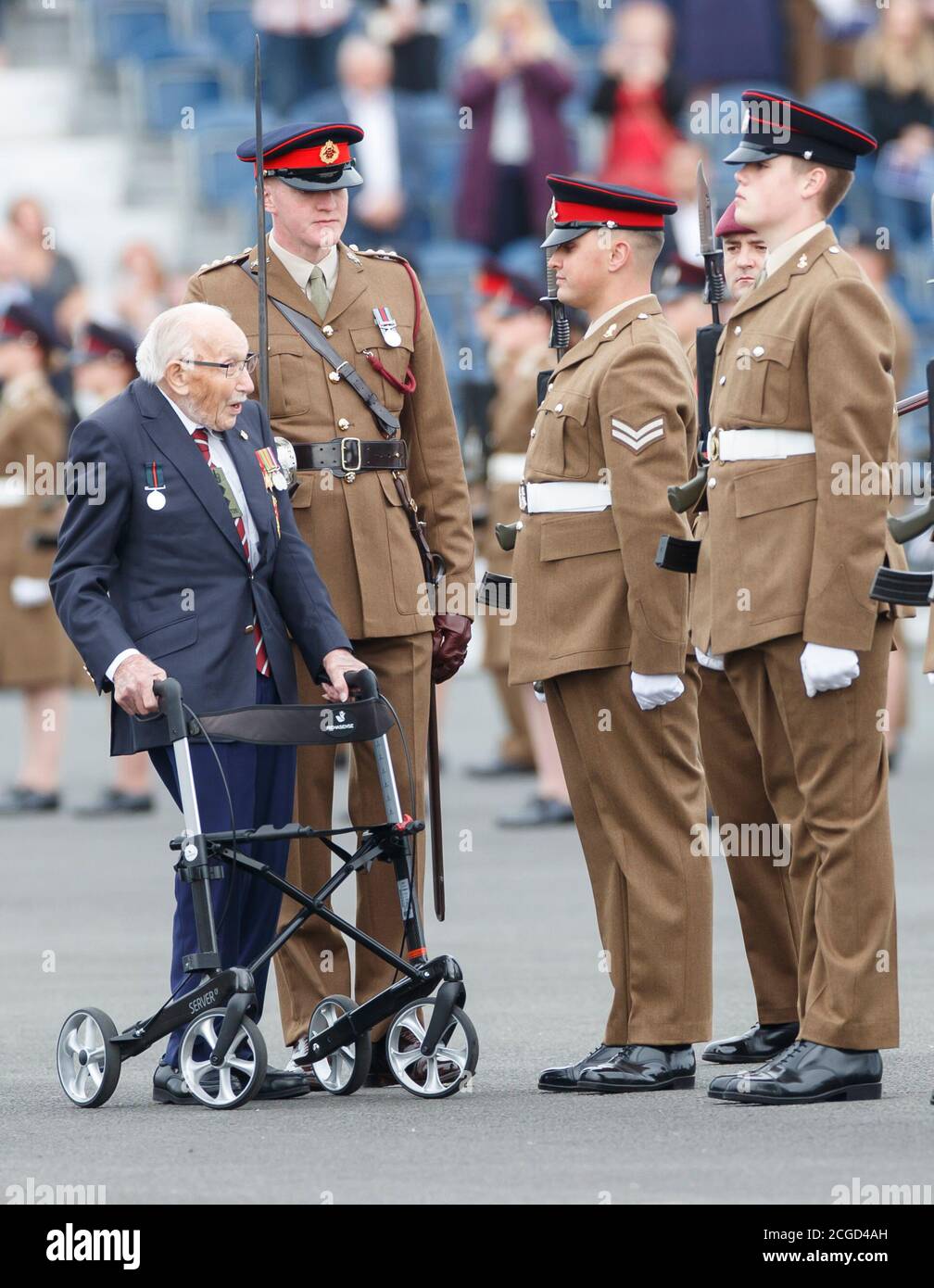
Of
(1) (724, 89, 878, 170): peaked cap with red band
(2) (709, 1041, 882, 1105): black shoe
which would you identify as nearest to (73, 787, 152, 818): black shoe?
(2) (709, 1041, 882, 1105): black shoe

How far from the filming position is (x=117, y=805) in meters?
11.9

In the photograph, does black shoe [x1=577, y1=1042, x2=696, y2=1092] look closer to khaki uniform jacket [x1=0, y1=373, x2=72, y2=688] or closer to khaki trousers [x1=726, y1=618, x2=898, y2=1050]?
khaki trousers [x1=726, y1=618, x2=898, y2=1050]

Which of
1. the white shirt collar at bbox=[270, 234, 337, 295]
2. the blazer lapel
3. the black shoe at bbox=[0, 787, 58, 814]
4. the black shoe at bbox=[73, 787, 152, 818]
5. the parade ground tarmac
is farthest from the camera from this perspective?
the black shoe at bbox=[0, 787, 58, 814]

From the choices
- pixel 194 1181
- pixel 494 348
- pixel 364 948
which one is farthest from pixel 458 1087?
pixel 494 348

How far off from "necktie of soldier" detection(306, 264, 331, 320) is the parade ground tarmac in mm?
1339

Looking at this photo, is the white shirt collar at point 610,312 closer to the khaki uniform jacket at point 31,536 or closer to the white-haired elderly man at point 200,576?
the white-haired elderly man at point 200,576

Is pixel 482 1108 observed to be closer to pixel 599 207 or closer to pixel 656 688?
pixel 656 688

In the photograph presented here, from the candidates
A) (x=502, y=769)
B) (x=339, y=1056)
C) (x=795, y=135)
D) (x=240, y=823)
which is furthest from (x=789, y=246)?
(x=502, y=769)

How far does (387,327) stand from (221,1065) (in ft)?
5.96

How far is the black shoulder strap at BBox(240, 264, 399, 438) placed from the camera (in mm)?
6355

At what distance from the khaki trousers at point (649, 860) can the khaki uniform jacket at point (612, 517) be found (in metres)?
0.12

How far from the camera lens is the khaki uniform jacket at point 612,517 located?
594cm

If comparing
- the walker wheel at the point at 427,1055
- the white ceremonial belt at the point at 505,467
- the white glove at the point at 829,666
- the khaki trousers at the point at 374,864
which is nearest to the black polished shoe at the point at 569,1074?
the walker wheel at the point at 427,1055

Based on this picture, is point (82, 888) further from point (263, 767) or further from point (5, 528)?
point (263, 767)
